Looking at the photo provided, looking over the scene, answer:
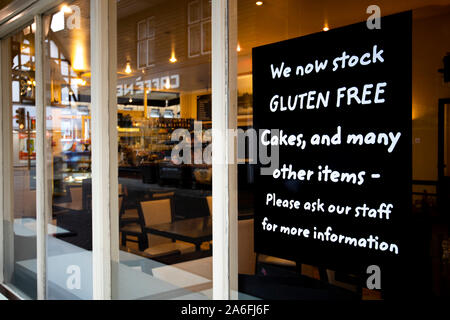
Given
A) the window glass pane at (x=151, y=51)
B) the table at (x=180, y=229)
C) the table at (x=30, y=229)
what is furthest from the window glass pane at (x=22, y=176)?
the window glass pane at (x=151, y=51)

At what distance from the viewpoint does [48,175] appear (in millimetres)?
3143

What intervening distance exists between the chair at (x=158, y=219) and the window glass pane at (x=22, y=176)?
955 mm

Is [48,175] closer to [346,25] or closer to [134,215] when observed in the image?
[134,215]

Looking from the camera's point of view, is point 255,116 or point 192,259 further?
point 192,259

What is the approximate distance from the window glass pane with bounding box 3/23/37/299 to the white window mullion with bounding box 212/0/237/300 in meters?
2.26

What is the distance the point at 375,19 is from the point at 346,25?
117 mm

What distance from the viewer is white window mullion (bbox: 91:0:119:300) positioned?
243cm

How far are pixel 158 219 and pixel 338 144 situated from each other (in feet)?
8.69

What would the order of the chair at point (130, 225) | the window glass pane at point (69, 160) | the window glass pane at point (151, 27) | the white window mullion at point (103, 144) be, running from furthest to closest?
the window glass pane at point (151, 27) < the window glass pane at point (69, 160) < the chair at point (130, 225) < the white window mullion at point (103, 144)

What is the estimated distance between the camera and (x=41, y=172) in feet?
10.2

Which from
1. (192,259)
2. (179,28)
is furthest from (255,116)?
(179,28)

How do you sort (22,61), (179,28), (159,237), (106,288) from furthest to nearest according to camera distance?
(179,28) → (22,61) → (159,237) → (106,288)

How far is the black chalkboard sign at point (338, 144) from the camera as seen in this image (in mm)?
1289

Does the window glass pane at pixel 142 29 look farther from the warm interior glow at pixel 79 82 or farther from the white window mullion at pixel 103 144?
the white window mullion at pixel 103 144
